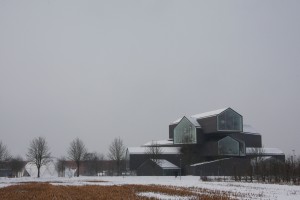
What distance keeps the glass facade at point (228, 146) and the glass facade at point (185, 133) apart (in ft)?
22.9

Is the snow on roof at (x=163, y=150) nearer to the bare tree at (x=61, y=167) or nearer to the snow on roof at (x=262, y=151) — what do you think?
the snow on roof at (x=262, y=151)

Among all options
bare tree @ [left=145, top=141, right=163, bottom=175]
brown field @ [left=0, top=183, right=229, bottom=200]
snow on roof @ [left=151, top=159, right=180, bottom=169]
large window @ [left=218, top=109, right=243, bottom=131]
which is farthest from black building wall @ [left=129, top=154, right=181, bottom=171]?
brown field @ [left=0, top=183, right=229, bottom=200]

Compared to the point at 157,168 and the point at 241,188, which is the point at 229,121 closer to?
the point at 157,168

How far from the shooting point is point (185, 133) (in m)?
98.7

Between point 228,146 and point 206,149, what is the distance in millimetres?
5592

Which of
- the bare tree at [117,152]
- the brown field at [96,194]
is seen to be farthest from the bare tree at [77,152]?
the brown field at [96,194]

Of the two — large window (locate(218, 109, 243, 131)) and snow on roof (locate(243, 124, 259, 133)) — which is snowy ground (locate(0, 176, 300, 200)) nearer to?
large window (locate(218, 109, 243, 131))

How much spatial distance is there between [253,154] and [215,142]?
14067 millimetres

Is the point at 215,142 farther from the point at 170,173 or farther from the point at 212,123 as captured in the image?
the point at 170,173

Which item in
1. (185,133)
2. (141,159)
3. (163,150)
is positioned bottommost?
(141,159)

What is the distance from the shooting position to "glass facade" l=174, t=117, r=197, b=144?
9619cm

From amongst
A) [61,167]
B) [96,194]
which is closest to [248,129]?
[61,167]

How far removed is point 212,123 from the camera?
92.4 metres

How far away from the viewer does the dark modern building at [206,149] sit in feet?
289
